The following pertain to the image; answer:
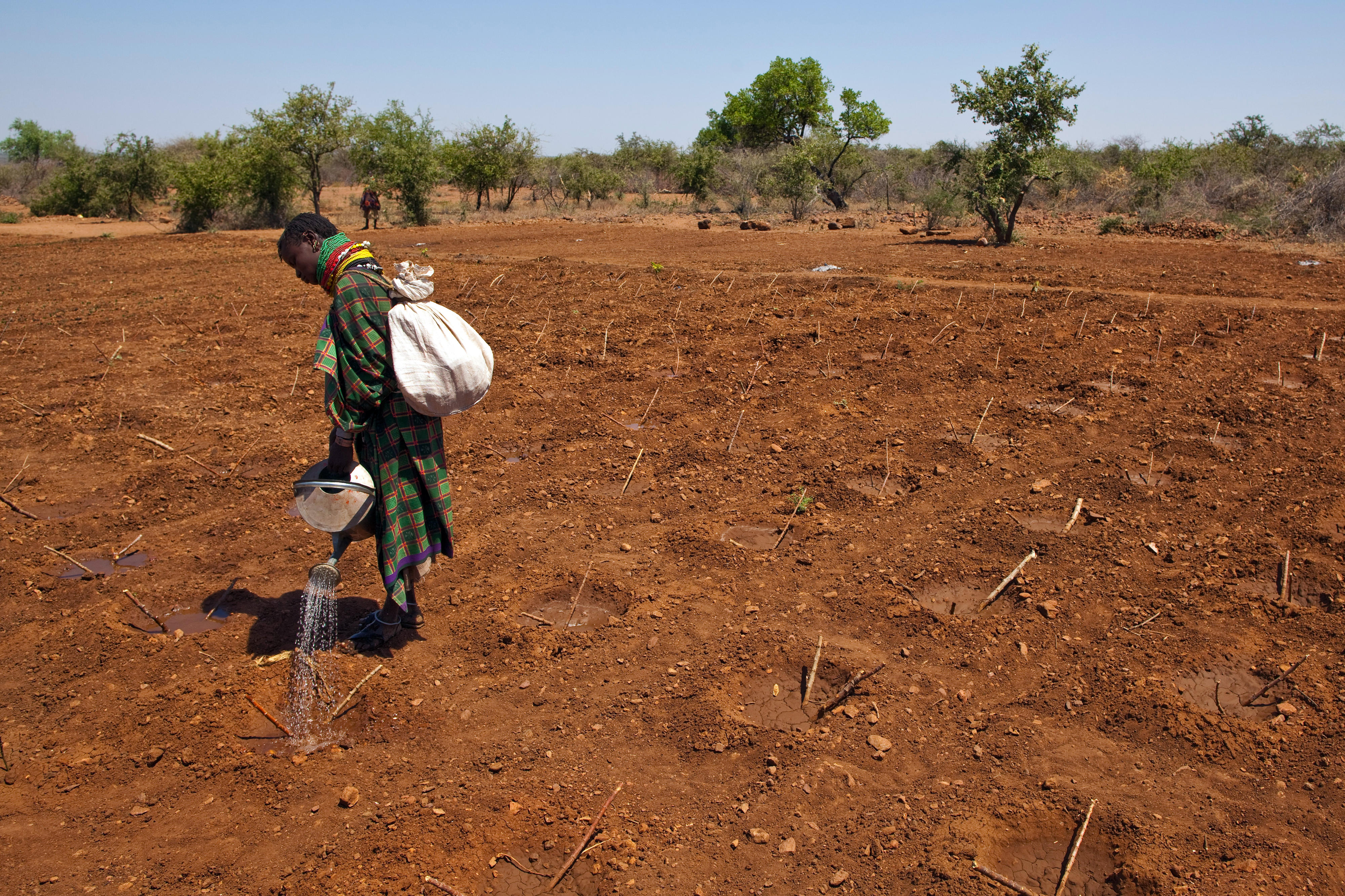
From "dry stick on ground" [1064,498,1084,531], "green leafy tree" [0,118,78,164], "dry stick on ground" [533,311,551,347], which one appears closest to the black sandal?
"dry stick on ground" [1064,498,1084,531]

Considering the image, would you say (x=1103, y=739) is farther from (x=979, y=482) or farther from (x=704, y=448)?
(x=704, y=448)

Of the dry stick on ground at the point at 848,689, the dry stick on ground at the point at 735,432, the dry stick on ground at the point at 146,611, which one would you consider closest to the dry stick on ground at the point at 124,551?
the dry stick on ground at the point at 146,611

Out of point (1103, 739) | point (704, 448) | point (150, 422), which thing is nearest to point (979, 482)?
point (704, 448)

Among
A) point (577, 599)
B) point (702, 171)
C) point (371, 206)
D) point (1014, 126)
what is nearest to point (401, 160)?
point (371, 206)

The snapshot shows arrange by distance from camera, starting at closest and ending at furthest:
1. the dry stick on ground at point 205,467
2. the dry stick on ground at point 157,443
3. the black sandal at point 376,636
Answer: the black sandal at point 376,636 < the dry stick on ground at point 205,467 < the dry stick on ground at point 157,443

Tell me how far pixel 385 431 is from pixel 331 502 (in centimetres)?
29

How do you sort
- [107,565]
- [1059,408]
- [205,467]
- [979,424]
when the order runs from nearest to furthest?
1. [107,565]
2. [205,467]
3. [979,424]
4. [1059,408]

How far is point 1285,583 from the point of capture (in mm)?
3262

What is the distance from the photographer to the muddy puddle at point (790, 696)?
107 inches

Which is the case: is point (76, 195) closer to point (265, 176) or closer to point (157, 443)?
point (265, 176)

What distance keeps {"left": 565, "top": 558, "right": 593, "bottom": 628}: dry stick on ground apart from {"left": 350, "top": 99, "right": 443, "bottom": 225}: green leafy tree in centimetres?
1776

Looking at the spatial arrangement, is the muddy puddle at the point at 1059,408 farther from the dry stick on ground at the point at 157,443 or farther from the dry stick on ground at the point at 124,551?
the dry stick on ground at the point at 157,443

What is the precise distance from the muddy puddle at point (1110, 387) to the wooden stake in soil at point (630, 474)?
125 inches

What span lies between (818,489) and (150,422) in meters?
4.16
